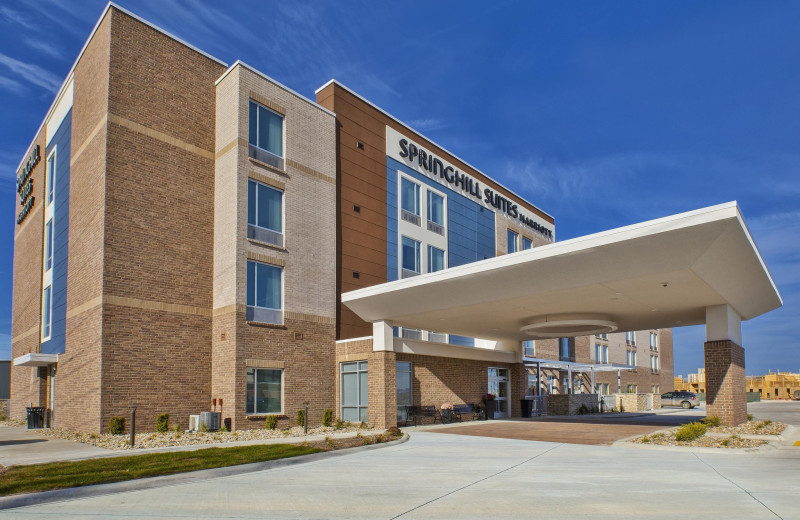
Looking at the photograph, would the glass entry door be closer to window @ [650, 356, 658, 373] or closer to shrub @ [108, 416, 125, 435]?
shrub @ [108, 416, 125, 435]

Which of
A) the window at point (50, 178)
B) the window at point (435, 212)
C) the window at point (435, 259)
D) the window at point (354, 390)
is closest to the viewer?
the window at point (354, 390)

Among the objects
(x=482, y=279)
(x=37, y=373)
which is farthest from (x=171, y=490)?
(x=37, y=373)

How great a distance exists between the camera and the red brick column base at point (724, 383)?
67.8ft

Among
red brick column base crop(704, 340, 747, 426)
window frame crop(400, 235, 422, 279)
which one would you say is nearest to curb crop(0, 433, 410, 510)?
red brick column base crop(704, 340, 747, 426)

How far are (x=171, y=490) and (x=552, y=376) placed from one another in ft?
132

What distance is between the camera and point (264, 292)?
81.1 feet

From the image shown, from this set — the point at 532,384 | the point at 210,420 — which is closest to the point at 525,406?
the point at 532,384

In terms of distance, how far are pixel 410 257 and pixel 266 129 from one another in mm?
10759

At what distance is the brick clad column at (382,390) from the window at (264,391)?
3457 millimetres

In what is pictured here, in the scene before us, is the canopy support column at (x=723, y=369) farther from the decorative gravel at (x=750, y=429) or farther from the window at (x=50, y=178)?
the window at (x=50, y=178)

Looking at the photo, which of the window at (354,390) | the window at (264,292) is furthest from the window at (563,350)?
the window at (264,292)

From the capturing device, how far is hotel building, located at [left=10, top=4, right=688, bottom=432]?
2223 centimetres

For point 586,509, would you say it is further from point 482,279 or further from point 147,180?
point 147,180

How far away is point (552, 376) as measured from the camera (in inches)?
1863
